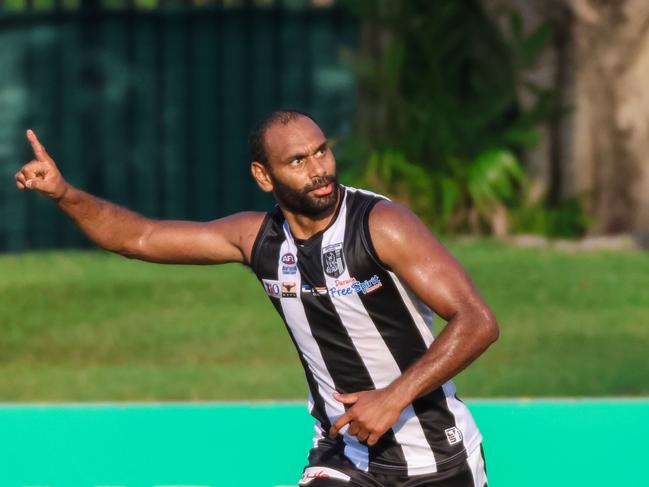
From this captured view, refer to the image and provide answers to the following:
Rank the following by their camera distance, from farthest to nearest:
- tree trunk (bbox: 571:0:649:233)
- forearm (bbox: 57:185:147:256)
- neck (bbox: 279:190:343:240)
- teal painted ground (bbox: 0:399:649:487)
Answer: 1. tree trunk (bbox: 571:0:649:233)
2. teal painted ground (bbox: 0:399:649:487)
3. forearm (bbox: 57:185:147:256)
4. neck (bbox: 279:190:343:240)

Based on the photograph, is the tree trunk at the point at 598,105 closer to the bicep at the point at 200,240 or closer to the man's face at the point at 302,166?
the bicep at the point at 200,240

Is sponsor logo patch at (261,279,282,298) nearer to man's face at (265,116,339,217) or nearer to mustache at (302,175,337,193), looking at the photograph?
man's face at (265,116,339,217)

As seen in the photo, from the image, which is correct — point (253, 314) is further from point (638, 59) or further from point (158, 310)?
point (638, 59)

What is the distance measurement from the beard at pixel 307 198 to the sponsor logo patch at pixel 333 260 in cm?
12

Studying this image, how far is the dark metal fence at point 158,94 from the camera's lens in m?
14.2

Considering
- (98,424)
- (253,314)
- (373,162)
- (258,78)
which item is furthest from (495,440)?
(258,78)

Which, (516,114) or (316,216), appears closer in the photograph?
(316,216)

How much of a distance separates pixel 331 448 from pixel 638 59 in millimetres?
8624

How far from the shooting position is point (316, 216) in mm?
4824

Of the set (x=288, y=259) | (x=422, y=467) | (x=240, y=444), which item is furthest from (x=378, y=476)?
(x=240, y=444)

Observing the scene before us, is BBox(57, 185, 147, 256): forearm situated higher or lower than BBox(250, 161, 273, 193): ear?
lower

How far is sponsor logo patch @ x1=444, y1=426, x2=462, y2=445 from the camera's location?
4.99m

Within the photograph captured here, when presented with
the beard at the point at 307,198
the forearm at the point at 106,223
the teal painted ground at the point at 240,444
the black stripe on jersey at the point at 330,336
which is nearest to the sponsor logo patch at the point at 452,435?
the black stripe on jersey at the point at 330,336

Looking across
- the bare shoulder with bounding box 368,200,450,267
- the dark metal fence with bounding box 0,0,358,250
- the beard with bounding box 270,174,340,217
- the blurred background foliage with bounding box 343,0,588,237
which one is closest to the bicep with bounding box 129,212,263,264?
the beard with bounding box 270,174,340,217
